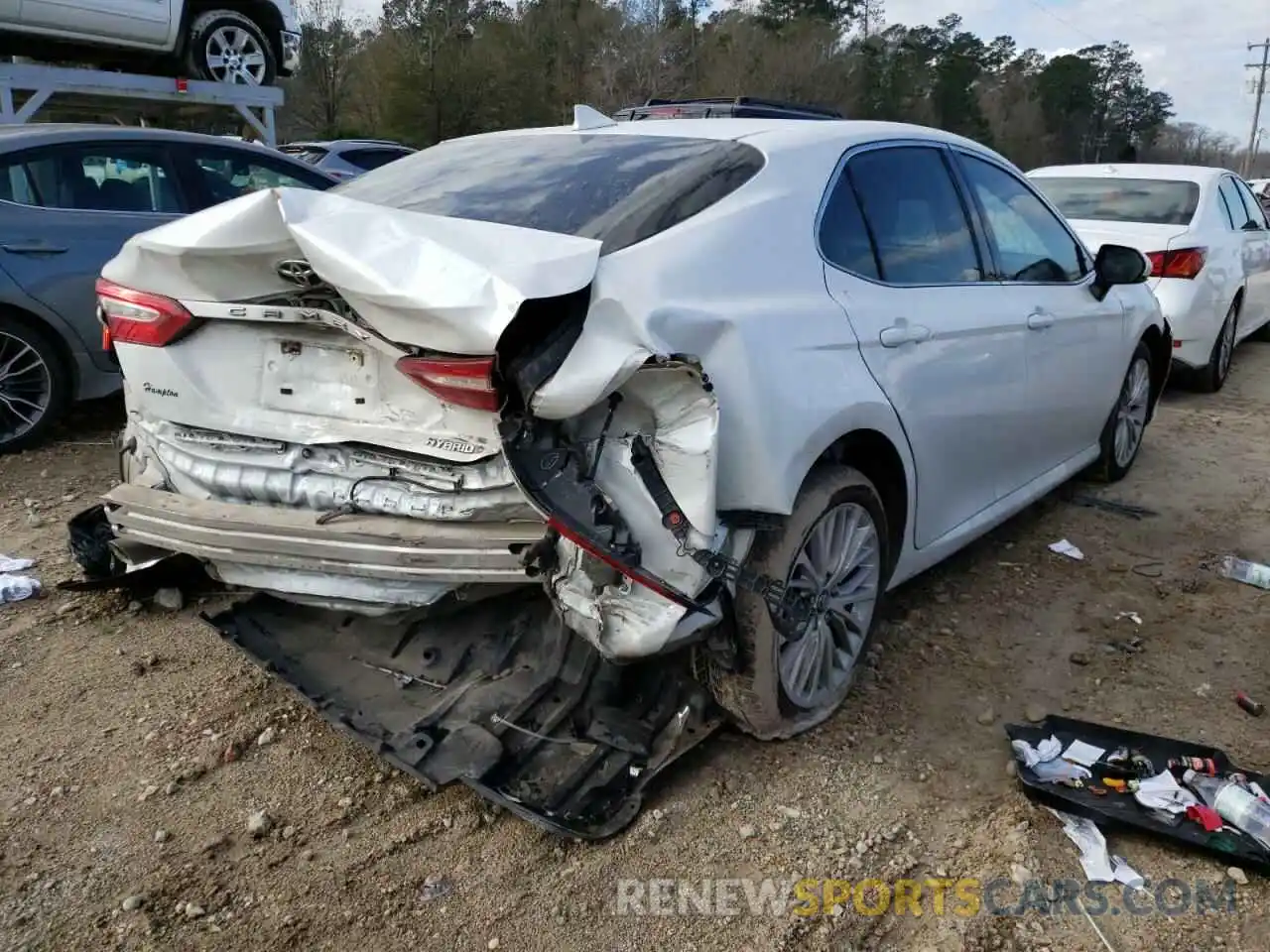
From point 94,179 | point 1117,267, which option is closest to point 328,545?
point 1117,267

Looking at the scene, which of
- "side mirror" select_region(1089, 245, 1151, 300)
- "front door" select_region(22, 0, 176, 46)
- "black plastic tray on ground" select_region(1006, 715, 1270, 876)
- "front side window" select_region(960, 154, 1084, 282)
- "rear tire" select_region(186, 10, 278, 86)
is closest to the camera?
"black plastic tray on ground" select_region(1006, 715, 1270, 876)

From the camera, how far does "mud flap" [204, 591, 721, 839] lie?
2.59 m

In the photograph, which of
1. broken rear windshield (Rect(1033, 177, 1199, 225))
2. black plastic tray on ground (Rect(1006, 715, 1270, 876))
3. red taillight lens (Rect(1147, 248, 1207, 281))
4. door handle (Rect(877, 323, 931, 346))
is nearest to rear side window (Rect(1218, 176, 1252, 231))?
broken rear windshield (Rect(1033, 177, 1199, 225))

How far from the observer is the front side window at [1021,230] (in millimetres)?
3852

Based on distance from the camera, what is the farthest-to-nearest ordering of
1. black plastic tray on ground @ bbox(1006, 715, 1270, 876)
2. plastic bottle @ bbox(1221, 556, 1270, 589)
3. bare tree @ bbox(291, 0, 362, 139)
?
1. bare tree @ bbox(291, 0, 362, 139)
2. plastic bottle @ bbox(1221, 556, 1270, 589)
3. black plastic tray on ground @ bbox(1006, 715, 1270, 876)

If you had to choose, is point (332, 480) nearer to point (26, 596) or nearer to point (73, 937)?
point (73, 937)

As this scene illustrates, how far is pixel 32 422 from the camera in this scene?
5309mm

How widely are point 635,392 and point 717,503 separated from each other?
0.33m

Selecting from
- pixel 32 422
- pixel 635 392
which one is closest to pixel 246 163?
pixel 32 422

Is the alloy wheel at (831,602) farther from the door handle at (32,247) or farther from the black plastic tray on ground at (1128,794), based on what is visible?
the door handle at (32,247)

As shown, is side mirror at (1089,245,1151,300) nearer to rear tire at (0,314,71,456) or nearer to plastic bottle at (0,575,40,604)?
plastic bottle at (0,575,40,604)

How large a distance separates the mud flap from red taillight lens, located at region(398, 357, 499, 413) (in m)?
0.73

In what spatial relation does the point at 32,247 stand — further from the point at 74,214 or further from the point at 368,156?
the point at 368,156

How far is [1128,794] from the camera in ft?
8.92
